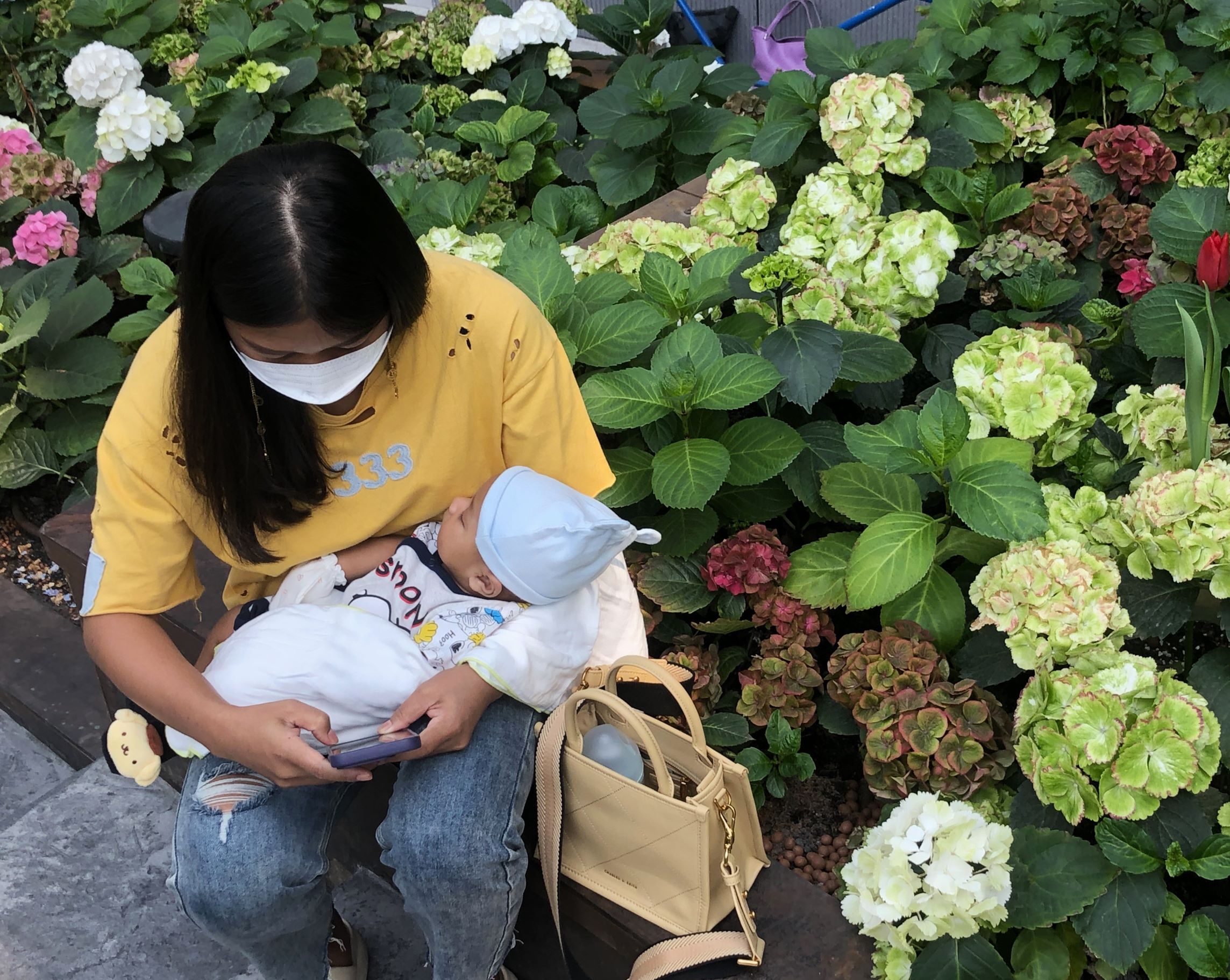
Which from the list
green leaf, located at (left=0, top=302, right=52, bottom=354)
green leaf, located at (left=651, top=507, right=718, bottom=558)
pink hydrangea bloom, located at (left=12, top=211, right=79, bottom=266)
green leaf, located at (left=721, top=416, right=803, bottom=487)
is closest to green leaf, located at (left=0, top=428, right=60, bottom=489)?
green leaf, located at (left=0, top=302, right=52, bottom=354)

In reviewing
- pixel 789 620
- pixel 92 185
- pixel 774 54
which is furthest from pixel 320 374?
pixel 774 54

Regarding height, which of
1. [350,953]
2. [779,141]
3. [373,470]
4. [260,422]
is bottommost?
[350,953]

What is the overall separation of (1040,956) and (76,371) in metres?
2.50

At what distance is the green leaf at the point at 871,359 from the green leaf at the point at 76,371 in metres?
1.83

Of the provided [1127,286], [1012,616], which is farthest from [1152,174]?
[1012,616]

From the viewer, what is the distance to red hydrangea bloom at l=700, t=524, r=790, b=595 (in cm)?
178

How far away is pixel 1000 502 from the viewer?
5.13 ft

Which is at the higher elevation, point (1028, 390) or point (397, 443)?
point (397, 443)

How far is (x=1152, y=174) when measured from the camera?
2.38 metres

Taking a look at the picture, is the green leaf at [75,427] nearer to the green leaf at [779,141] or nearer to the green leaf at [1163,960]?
the green leaf at [779,141]

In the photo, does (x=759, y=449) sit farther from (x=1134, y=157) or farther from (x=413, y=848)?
(x=1134, y=157)

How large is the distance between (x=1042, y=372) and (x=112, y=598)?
4.69ft

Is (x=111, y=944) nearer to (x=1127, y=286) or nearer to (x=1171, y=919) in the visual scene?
(x=1171, y=919)

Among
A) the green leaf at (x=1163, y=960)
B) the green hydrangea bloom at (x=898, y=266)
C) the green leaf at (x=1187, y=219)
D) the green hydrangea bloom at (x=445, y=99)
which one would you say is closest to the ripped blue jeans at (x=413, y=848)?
the green leaf at (x=1163, y=960)
